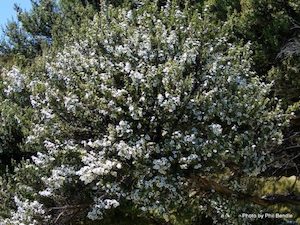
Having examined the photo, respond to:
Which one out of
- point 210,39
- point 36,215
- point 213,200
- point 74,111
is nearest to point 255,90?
point 210,39

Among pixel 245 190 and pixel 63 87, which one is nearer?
pixel 63 87

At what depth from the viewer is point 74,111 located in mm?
7730

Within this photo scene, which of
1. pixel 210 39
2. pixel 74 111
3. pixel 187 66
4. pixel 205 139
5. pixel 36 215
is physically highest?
pixel 210 39

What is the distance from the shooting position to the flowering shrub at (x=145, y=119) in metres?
7.32

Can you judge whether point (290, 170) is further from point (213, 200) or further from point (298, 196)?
point (213, 200)

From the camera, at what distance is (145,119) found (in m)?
7.43

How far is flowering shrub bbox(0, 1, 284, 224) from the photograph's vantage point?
7.32 meters

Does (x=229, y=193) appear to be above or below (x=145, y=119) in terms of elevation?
below

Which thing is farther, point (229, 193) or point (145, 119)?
point (229, 193)

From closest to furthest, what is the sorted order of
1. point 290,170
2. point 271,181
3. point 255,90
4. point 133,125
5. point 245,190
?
point 133,125 < point 255,90 < point 245,190 < point 271,181 < point 290,170

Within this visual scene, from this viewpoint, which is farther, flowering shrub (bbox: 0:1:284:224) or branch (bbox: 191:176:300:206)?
branch (bbox: 191:176:300:206)

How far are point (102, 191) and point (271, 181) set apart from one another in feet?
13.2

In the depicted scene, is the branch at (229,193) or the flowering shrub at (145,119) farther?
the branch at (229,193)

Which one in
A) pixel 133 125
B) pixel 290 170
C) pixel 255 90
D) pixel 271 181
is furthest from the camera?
pixel 290 170
